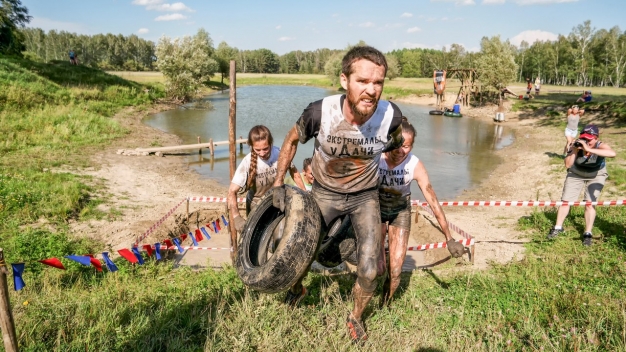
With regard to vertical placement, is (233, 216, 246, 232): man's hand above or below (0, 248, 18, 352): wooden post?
above

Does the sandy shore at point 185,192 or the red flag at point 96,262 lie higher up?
the red flag at point 96,262

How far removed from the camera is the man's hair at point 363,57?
3.53 metres

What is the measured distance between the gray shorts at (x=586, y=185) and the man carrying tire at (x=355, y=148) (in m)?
5.14

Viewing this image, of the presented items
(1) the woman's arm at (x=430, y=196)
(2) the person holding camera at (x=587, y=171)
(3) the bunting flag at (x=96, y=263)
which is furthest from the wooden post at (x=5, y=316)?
(2) the person holding camera at (x=587, y=171)

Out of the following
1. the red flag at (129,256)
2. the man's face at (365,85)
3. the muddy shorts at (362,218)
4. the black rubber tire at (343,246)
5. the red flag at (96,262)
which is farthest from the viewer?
the red flag at (129,256)

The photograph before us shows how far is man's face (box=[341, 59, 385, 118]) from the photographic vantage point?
138 inches

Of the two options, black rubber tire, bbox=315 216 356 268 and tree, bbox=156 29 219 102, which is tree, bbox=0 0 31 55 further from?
black rubber tire, bbox=315 216 356 268

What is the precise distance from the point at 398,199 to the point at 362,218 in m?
1.11

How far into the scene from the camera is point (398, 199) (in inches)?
196

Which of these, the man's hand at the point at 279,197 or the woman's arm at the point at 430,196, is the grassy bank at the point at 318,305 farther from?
the man's hand at the point at 279,197

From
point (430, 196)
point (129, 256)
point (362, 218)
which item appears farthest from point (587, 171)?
point (129, 256)

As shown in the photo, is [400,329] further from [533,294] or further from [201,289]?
[201,289]

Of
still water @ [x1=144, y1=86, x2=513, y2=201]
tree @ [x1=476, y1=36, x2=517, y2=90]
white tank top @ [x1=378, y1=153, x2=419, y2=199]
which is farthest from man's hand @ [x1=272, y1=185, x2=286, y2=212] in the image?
tree @ [x1=476, y1=36, x2=517, y2=90]

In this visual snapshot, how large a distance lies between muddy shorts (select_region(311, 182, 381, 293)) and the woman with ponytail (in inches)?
60.8
